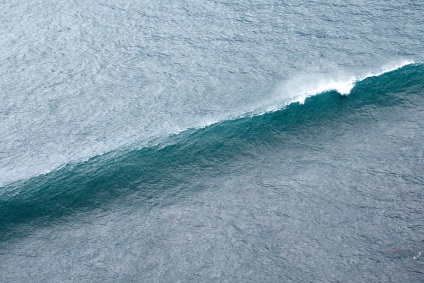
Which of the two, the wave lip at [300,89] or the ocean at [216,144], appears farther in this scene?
the wave lip at [300,89]

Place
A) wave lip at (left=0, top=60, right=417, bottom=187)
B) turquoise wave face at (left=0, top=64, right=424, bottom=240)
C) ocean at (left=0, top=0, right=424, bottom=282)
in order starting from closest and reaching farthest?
ocean at (left=0, top=0, right=424, bottom=282) → turquoise wave face at (left=0, top=64, right=424, bottom=240) → wave lip at (left=0, top=60, right=417, bottom=187)

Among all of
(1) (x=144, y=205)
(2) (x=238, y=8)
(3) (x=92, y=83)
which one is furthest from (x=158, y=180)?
(2) (x=238, y=8)

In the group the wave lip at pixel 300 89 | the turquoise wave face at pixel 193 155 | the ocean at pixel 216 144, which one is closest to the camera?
the ocean at pixel 216 144

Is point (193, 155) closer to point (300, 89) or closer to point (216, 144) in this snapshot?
point (216, 144)

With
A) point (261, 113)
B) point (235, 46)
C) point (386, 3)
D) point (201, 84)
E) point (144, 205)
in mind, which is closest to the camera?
point (144, 205)

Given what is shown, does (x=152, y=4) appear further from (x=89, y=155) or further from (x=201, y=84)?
(x=89, y=155)

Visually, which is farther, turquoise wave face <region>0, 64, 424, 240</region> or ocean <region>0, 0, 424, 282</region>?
turquoise wave face <region>0, 64, 424, 240</region>

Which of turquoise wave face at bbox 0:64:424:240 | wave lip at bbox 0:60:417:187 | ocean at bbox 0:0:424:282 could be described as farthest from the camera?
wave lip at bbox 0:60:417:187
